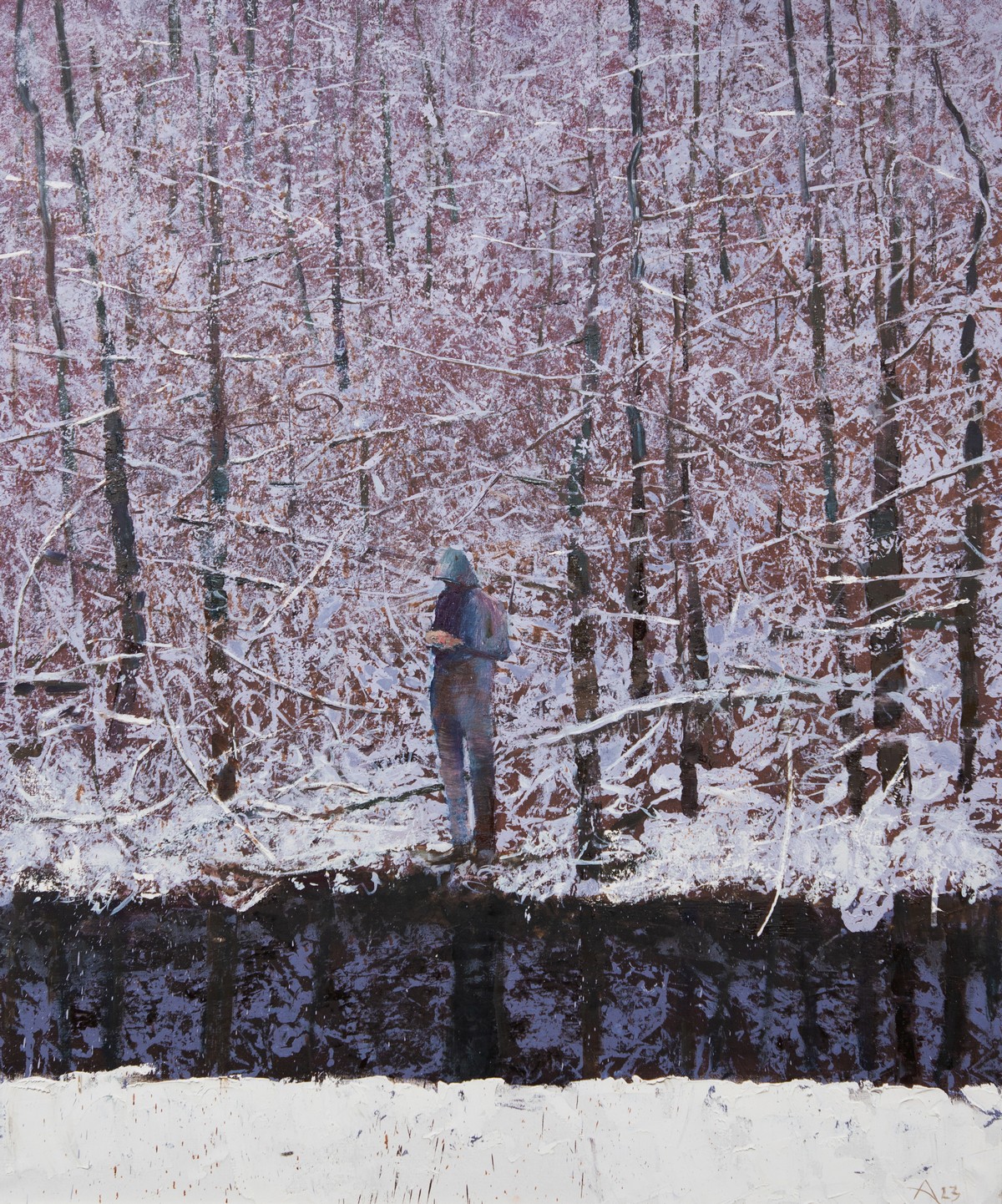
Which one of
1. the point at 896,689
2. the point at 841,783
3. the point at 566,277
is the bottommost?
the point at 841,783

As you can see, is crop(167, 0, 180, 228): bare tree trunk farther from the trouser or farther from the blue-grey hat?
the trouser

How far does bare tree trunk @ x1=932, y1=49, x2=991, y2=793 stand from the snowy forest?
0.04 feet

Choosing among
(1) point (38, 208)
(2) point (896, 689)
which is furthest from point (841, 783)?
(1) point (38, 208)

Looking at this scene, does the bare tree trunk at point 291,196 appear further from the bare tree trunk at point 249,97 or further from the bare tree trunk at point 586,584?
the bare tree trunk at point 586,584

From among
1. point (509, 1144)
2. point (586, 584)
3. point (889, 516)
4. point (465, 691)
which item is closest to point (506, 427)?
point (586, 584)

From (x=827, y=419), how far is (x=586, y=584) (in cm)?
83

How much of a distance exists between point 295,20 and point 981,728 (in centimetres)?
279

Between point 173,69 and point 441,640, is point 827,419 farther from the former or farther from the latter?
point 173,69

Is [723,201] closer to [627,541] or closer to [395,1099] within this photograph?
[627,541]

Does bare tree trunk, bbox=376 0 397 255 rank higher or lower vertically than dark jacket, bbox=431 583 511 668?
higher

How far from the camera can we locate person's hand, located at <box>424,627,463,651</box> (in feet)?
7.90

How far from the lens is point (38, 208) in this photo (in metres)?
2.49
